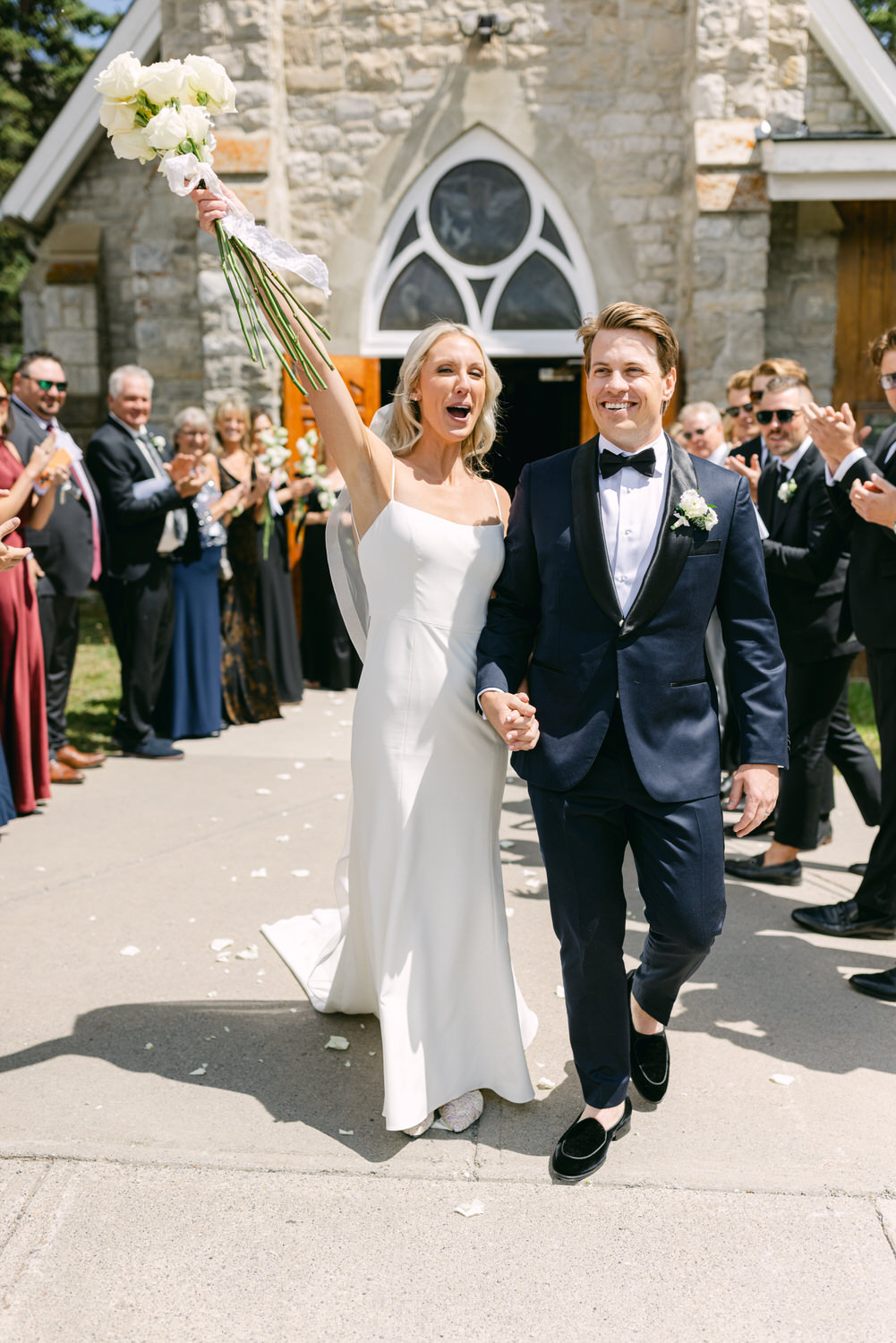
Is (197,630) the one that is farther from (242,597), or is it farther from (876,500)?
(876,500)

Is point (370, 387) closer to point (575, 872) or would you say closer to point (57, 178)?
point (57, 178)

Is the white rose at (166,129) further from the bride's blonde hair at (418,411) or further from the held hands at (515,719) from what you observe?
the held hands at (515,719)

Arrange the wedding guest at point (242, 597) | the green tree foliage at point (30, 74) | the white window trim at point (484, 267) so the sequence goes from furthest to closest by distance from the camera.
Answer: the green tree foliage at point (30, 74) → the white window trim at point (484, 267) → the wedding guest at point (242, 597)

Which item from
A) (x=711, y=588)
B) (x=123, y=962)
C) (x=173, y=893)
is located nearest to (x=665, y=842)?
(x=711, y=588)

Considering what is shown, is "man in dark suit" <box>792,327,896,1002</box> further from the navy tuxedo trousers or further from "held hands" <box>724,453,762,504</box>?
the navy tuxedo trousers

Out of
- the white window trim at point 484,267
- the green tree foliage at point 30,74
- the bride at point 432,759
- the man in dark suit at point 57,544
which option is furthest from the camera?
the green tree foliage at point 30,74

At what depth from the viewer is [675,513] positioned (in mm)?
2885

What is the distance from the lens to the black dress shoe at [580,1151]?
9.49ft

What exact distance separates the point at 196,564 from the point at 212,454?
820 millimetres

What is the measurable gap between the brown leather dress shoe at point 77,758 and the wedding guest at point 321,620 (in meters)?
3.02

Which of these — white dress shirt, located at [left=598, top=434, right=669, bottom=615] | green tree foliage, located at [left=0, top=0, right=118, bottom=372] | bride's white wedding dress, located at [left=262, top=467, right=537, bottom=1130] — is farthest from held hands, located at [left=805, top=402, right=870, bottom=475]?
green tree foliage, located at [left=0, top=0, right=118, bottom=372]

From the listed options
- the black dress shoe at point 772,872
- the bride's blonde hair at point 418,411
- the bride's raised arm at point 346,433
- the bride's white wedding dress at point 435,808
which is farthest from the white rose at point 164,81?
the black dress shoe at point 772,872

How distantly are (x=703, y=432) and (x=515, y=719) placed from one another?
182 inches

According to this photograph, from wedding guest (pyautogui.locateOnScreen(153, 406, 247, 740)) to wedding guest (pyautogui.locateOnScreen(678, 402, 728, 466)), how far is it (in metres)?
3.24
